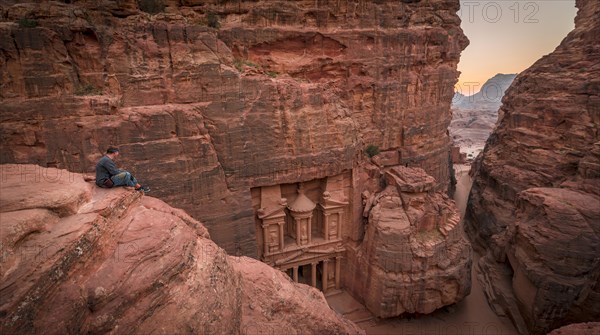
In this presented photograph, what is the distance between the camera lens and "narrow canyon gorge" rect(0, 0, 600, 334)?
561 centimetres

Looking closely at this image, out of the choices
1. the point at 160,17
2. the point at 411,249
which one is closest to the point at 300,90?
the point at 160,17

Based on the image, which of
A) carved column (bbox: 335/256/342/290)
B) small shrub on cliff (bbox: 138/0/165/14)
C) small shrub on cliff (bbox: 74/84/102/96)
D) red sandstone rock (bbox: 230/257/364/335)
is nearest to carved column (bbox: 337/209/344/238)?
carved column (bbox: 335/256/342/290)

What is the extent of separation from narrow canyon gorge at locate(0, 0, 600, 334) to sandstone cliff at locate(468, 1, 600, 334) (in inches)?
4.2

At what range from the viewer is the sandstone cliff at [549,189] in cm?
1429

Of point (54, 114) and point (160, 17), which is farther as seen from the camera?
point (160, 17)

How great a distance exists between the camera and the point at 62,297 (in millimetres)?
4930

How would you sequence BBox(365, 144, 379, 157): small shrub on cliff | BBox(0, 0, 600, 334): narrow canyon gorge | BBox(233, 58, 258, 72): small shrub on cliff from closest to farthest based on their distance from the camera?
BBox(0, 0, 600, 334): narrow canyon gorge < BBox(233, 58, 258, 72): small shrub on cliff < BBox(365, 144, 379, 157): small shrub on cliff

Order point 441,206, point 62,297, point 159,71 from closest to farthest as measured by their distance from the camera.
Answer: point 62,297 < point 159,71 < point 441,206

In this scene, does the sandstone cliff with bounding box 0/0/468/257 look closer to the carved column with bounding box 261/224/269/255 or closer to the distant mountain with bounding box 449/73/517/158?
the carved column with bounding box 261/224/269/255

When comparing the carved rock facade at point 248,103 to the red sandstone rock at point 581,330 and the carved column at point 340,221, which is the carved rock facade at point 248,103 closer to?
the carved column at point 340,221

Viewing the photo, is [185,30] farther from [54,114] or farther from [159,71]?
[54,114]

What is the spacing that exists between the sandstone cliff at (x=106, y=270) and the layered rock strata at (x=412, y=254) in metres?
9.64

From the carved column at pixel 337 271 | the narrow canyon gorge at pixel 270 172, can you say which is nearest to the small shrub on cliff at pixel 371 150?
the narrow canyon gorge at pixel 270 172

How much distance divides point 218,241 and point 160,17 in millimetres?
9813
